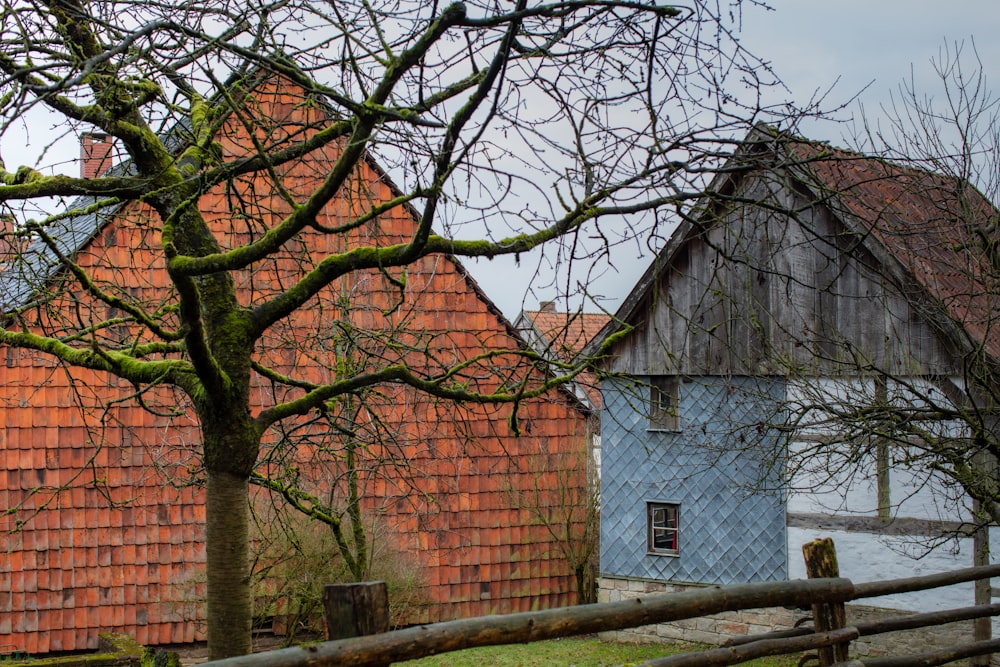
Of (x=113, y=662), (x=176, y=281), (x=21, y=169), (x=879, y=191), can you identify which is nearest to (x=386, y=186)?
(x=879, y=191)

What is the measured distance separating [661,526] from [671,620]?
11.3m

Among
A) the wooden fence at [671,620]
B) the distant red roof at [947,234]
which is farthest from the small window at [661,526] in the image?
the wooden fence at [671,620]

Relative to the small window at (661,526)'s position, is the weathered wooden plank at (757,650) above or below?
below

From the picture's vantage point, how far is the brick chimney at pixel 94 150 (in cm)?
525

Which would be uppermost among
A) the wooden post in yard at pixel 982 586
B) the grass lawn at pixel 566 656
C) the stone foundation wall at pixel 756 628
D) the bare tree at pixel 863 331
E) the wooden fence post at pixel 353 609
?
the bare tree at pixel 863 331

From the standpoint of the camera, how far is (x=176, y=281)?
4.67 m

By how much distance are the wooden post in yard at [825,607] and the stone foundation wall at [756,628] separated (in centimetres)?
587

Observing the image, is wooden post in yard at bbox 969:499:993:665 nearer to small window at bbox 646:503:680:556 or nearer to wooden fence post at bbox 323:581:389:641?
small window at bbox 646:503:680:556

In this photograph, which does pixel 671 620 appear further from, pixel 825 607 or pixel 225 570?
pixel 225 570

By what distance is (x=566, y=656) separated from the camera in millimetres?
15094

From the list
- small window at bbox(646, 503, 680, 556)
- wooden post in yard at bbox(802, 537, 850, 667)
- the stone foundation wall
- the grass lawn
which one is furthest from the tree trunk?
small window at bbox(646, 503, 680, 556)

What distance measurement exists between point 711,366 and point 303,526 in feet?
20.0

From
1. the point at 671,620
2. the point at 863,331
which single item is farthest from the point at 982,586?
the point at 671,620

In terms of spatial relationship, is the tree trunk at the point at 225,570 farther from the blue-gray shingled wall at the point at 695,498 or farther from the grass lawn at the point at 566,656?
the blue-gray shingled wall at the point at 695,498
